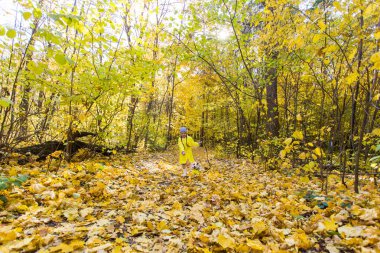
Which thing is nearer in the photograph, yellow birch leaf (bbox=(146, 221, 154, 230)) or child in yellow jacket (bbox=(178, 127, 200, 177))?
yellow birch leaf (bbox=(146, 221, 154, 230))

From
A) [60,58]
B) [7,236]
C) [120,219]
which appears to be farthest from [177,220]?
[60,58]

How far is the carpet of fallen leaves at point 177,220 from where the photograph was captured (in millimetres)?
2078

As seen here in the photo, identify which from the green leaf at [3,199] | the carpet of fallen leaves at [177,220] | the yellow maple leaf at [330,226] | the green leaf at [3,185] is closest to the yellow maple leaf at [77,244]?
the carpet of fallen leaves at [177,220]

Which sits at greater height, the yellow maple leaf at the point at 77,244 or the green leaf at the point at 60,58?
the green leaf at the point at 60,58

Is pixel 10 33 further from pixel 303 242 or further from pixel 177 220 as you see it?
pixel 303 242

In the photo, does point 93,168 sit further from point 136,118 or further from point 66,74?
point 136,118

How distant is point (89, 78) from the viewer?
4.64 m

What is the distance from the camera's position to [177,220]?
285cm

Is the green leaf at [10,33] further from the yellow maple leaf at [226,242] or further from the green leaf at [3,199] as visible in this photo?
the yellow maple leaf at [226,242]

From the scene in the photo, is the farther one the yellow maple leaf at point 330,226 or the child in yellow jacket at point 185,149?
the child in yellow jacket at point 185,149

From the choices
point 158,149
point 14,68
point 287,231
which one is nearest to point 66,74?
point 14,68

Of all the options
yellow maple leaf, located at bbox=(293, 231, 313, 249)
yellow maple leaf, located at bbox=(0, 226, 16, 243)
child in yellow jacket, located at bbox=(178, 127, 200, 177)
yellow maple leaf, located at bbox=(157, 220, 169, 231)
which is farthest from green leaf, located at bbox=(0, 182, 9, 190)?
child in yellow jacket, located at bbox=(178, 127, 200, 177)

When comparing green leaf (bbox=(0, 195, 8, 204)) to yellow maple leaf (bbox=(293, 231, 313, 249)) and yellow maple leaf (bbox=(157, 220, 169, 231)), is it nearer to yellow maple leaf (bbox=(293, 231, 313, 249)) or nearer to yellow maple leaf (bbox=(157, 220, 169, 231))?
yellow maple leaf (bbox=(157, 220, 169, 231))

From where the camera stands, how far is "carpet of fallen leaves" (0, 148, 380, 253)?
2078 mm
